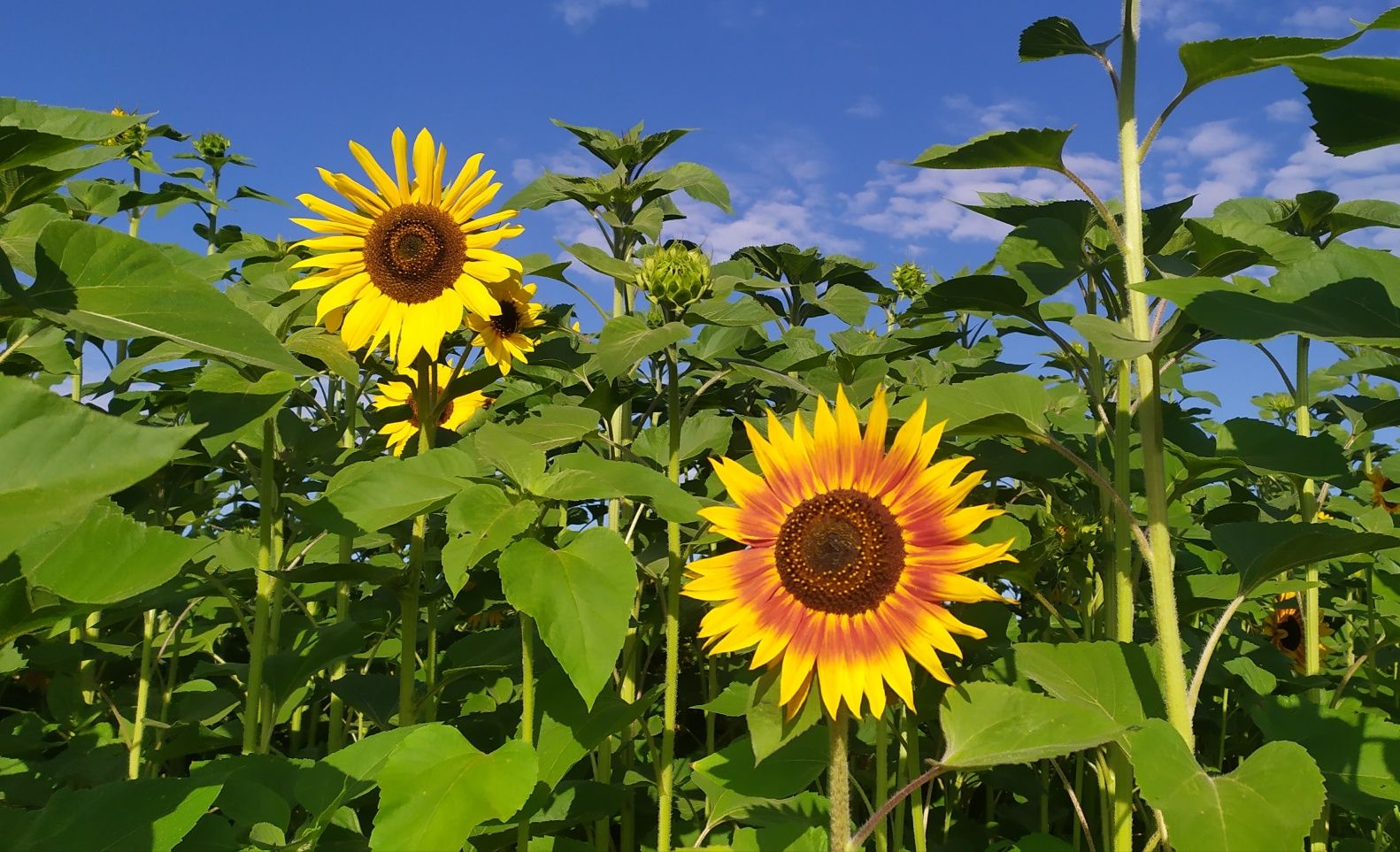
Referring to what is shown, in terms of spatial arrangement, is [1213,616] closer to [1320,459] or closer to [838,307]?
[838,307]

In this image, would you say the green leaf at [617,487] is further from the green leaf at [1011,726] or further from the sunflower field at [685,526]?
the green leaf at [1011,726]

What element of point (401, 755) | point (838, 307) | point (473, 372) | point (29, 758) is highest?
point (838, 307)

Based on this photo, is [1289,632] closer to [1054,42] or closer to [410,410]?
[1054,42]

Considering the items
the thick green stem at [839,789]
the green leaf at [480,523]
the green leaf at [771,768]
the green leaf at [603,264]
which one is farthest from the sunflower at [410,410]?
the thick green stem at [839,789]

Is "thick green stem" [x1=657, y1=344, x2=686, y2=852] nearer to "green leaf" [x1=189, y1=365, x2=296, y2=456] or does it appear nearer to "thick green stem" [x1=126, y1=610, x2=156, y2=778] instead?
"green leaf" [x1=189, y1=365, x2=296, y2=456]

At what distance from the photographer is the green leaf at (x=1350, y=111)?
0.90 metres

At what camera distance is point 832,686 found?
1379 millimetres

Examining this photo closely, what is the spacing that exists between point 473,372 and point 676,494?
826 millimetres

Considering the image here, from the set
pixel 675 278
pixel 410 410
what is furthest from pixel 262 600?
pixel 675 278

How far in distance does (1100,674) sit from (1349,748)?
24.5 inches

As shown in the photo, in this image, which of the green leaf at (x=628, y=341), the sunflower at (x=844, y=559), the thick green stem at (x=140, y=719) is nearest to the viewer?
the sunflower at (x=844, y=559)

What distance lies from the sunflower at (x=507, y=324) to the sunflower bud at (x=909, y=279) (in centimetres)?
242

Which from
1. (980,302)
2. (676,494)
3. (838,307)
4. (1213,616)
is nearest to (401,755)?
Result: (676,494)

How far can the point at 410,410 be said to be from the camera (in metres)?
2.65
